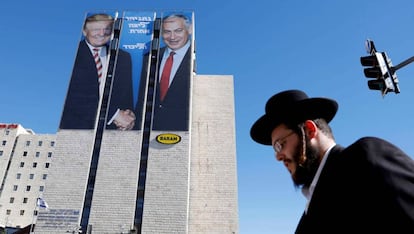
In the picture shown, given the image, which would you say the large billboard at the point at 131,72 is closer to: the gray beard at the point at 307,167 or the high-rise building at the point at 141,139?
the high-rise building at the point at 141,139

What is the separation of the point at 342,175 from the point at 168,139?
37.7 metres

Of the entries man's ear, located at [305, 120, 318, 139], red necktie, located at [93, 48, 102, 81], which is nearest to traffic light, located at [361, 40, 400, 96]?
man's ear, located at [305, 120, 318, 139]

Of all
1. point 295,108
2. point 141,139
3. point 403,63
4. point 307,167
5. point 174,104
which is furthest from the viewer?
point 174,104

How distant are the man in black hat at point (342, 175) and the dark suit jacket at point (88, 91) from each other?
39433 millimetres

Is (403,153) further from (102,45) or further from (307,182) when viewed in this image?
(102,45)

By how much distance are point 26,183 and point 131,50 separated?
4788cm

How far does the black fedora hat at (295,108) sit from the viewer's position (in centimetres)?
210

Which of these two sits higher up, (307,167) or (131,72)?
(131,72)

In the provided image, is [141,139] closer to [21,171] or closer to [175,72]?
[175,72]

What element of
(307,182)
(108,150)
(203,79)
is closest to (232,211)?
(108,150)

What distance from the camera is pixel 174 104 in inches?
1609

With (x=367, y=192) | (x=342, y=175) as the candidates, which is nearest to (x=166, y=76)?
(x=342, y=175)

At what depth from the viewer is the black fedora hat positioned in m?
2.10

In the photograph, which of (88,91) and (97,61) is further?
(97,61)
